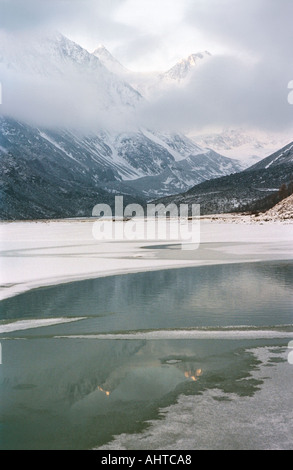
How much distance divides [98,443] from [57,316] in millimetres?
11461

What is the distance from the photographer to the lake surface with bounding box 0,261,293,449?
10.8m

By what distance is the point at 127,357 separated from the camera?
15.4 metres

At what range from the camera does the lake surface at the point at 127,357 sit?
1080cm

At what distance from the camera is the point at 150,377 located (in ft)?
44.5

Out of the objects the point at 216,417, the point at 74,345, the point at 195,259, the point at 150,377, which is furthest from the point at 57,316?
the point at 195,259

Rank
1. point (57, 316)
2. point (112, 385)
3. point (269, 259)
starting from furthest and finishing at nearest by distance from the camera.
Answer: point (269, 259) → point (57, 316) → point (112, 385)

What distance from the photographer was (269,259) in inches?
1623

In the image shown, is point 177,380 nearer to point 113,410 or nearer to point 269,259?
point 113,410

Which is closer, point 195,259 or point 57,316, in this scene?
point 57,316

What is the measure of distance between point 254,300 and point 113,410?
13512 mm

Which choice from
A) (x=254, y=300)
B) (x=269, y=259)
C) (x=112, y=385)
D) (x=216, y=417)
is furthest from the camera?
(x=269, y=259)

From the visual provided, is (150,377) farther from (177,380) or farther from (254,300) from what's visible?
(254,300)

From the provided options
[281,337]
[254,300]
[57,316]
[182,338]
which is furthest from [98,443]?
[254,300]
